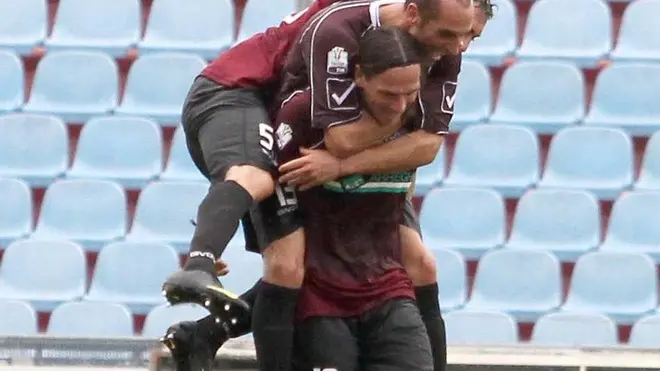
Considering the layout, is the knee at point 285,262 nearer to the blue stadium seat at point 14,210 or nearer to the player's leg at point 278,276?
the player's leg at point 278,276

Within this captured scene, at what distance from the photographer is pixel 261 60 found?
3459mm

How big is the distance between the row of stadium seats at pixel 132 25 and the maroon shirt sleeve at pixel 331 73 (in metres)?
2.74

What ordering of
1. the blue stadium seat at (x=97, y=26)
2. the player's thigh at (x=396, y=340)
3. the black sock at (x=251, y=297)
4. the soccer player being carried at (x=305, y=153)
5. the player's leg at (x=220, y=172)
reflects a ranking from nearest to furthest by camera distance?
the player's leg at (x=220, y=172) → the soccer player being carried at (x=305, y=153) → the player's thigh at (x=396, y=340) → the black sock at (x=251, y=297) → the blue stadium seat at (x=97, y=26)

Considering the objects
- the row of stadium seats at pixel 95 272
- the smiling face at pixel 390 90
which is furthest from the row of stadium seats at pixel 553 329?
the smiling face at pixel 390 90

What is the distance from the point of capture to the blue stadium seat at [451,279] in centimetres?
528

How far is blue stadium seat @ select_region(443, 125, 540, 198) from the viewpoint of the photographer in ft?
18.4

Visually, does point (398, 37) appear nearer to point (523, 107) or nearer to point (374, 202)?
point (374, 202)

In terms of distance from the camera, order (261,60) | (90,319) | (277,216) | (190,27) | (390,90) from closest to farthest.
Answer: (390,90) < (277,216) < (261,60) < (90,319) < (190,27)

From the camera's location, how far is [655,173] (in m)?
5.64

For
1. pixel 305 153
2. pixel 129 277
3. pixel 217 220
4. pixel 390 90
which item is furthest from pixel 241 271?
pixel 390 90

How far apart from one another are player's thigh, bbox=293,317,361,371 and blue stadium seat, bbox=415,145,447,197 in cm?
217

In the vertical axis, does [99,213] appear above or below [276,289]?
above

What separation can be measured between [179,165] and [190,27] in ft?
2.09

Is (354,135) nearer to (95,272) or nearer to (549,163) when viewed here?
(95,272)
